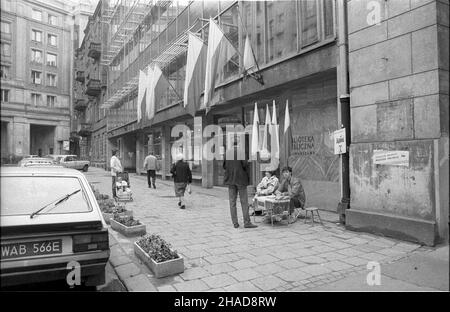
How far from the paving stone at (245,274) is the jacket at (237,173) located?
2.97 m

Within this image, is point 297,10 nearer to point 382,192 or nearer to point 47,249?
point 382,192

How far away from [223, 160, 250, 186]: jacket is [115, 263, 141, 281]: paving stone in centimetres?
307

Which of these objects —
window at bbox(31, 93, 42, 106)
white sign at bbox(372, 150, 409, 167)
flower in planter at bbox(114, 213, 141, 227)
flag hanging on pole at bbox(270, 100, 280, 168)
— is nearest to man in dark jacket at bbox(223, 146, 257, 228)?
flower in planter at bbox(114, 213, 141, 227)

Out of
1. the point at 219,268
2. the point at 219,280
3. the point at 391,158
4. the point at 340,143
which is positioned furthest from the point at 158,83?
the point at 219,280

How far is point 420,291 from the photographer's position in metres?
3.65

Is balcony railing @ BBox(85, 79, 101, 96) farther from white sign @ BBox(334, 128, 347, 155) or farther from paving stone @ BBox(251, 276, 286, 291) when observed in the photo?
paving stone @ BBox(251, 276, 286, 291)

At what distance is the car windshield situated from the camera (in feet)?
12.0

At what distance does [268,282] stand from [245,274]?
0.40 meters

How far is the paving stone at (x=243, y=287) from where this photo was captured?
3.96 m

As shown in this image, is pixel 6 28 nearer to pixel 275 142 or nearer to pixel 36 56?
pixel 36 56

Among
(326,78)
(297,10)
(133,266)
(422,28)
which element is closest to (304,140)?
(326,78)

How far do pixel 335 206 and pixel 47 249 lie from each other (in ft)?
24.5

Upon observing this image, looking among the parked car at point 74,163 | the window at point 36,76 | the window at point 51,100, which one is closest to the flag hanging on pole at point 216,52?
the window at point 51,100

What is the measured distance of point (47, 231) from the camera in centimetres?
342
